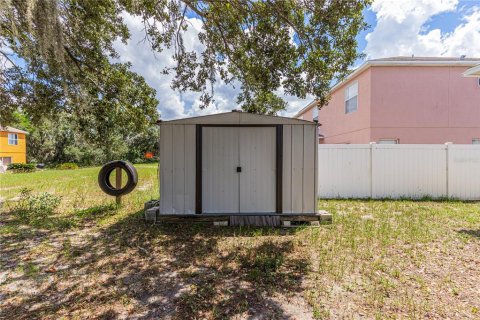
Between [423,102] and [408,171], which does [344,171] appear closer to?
[408,171]

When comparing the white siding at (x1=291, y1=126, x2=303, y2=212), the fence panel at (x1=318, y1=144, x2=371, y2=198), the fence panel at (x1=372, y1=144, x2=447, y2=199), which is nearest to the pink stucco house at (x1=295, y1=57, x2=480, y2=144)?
the fence panel at (x1=372, y1=144, x2=447, y2=199)

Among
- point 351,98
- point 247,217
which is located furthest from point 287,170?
point 351,98

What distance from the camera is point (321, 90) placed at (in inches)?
191

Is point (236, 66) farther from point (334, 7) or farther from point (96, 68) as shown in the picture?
point (96, 68)

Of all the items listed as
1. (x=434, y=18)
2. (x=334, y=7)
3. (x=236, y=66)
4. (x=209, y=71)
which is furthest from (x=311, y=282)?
(x=434, y=18)

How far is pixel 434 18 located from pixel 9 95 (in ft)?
36.5

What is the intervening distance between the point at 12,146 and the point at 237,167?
29408 millimetres

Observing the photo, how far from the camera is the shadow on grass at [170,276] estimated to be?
98.8 inches

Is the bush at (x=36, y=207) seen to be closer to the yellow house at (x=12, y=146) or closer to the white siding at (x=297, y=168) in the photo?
the white siding at (x=297, y=168)

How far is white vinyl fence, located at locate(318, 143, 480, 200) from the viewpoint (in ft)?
24.4

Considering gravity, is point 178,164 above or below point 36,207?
above

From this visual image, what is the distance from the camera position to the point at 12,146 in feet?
81.4

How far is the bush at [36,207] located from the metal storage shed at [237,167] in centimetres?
295

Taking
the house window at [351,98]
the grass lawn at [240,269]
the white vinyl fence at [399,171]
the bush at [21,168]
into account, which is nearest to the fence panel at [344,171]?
the white vinyl fence at [399,171]
